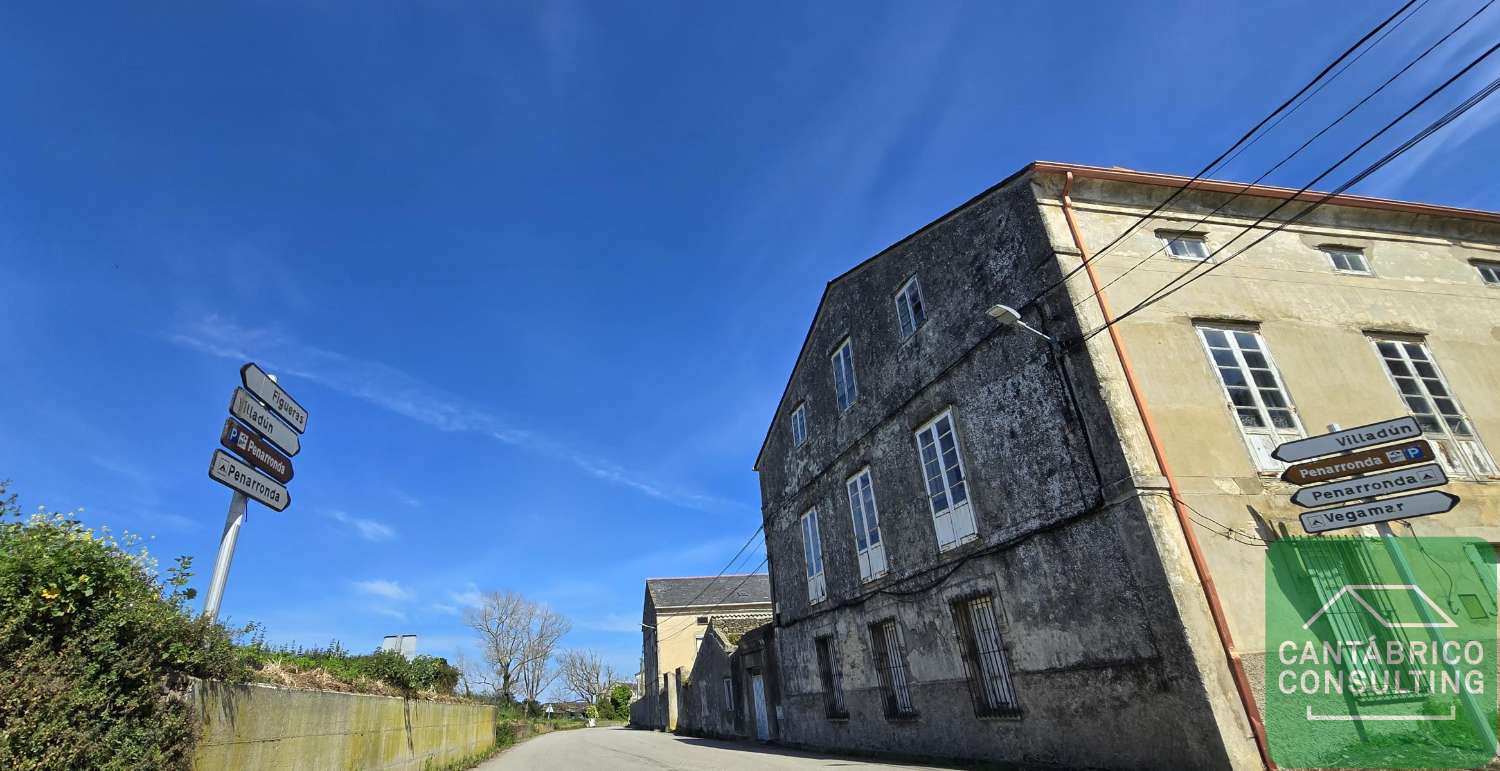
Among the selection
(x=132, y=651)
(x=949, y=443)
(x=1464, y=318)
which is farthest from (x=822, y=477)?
(x=132, y=651)

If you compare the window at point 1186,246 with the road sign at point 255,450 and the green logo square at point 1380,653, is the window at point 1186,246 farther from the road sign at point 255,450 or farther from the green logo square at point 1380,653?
the road sign at point 255,450

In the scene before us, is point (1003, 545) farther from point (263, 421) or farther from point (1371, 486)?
point (263, 421)

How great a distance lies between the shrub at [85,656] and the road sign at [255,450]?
1.27 metres

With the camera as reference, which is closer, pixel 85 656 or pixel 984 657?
pixel 85 656

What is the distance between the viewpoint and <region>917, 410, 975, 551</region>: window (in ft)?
36.8

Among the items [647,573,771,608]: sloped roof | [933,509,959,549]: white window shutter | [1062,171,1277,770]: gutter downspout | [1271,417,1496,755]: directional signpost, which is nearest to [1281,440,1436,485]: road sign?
[1271,417,1496,755]: directional signpost

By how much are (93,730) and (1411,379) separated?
1574cm

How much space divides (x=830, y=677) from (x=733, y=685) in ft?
27.8

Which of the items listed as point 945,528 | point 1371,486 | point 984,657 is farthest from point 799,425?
point 1371,486

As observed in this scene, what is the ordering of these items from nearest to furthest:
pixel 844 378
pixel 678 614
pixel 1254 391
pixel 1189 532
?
pixel 1189 532
pixel 1254 391
pixel 844 378
pixel 678 614

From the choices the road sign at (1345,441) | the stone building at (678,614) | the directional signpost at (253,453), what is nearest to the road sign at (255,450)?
the directional signpost at (253,453)

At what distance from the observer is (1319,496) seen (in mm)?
7895

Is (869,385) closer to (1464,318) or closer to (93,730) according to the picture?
(1464,318)

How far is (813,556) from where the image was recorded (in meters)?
17.2
